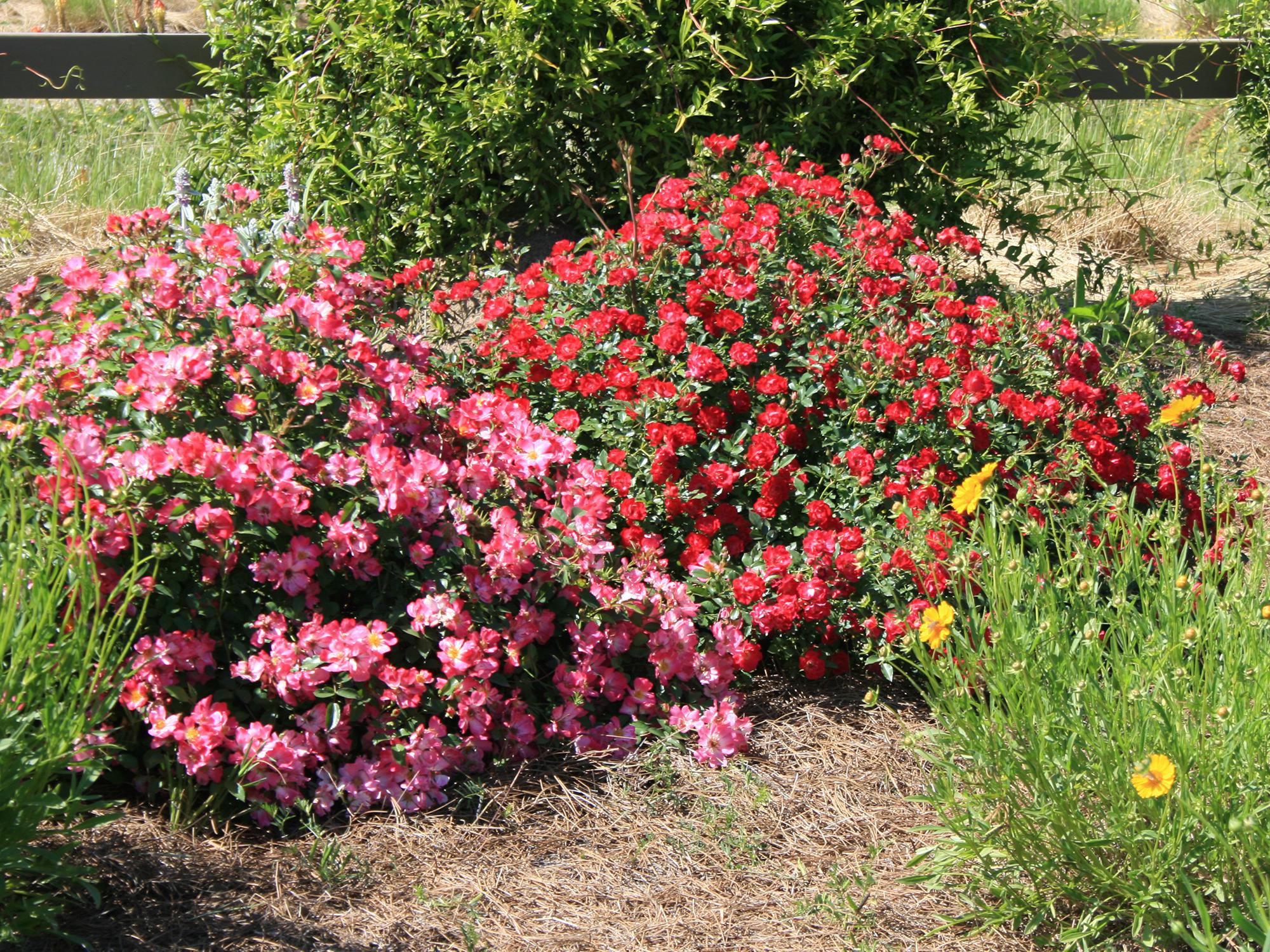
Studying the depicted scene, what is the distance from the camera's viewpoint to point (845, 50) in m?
3.74

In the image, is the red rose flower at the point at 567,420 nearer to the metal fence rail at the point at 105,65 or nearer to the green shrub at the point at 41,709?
the green shrub at the point at 41,709

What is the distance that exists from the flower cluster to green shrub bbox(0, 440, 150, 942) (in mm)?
1212

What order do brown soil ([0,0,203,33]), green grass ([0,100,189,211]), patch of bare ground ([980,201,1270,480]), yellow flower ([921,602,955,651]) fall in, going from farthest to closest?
brown soil ([0,0,203,33]), green grass ([0,100,189,211]), patch of bare ground ([980,201,1270,480]), yellow flower ([921,602,955,651])

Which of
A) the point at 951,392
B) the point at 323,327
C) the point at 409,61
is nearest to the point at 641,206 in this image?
the point at 409,61

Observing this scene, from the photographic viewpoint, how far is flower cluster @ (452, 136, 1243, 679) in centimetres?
278

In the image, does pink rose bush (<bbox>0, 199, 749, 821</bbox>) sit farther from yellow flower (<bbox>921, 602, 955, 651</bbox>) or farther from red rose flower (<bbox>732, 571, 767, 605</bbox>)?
yellow flower (<bbox>921, 602, 955, 651</bbox>)

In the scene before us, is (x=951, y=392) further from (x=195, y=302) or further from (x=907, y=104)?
(x=195, y=302)

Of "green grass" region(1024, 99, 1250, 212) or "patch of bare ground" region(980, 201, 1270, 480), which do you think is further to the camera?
"green grass" region(1024, 99, 1250, 212)

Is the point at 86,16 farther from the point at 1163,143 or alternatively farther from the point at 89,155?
the point at 1163,143

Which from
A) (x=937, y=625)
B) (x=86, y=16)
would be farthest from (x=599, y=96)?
(x=86, y=16)

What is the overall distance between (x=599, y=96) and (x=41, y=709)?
2617mm

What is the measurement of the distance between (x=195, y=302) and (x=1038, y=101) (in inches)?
117

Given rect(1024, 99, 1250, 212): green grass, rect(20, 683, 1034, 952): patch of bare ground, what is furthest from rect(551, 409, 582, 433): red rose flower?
rect(1024, 99, 1250, 212): green grass

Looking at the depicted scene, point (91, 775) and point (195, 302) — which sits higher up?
point (195, 302)
